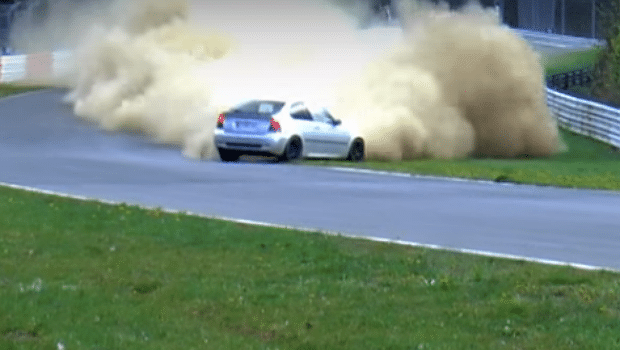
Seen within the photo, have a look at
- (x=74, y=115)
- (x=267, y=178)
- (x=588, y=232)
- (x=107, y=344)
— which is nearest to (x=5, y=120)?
(x=74, y=115)

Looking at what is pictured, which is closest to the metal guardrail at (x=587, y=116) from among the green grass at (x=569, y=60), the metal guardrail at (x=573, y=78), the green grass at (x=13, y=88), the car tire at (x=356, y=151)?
the car tire at (x=356, y=151)

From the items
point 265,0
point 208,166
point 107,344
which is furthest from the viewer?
point 265,0

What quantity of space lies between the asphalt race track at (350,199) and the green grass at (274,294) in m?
1.53

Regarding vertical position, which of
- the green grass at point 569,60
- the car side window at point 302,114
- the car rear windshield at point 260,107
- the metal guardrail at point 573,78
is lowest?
the green grass at point 569,60

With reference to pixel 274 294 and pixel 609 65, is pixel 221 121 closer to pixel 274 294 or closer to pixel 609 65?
pixel 274 294

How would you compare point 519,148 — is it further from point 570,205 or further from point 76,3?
point 76,3

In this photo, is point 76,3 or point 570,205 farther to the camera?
point 76,3

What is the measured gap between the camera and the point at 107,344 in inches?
347

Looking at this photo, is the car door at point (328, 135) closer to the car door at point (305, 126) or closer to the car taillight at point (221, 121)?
the car door at point (305, 126)

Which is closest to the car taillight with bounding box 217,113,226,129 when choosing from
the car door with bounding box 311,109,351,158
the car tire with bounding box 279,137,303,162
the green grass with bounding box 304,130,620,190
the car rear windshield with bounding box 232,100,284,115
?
the car rear windshield with bounding box 232,100,284,115

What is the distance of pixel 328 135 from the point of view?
96.8 feet

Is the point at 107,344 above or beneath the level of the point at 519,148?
above

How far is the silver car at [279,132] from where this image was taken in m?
28.1

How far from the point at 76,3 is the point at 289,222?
60.9 meters
